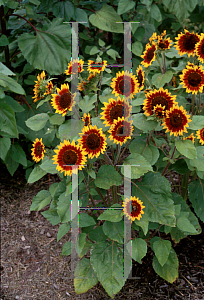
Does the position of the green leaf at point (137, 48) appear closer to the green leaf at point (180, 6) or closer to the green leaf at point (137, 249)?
the green leaf at point (180, 6)

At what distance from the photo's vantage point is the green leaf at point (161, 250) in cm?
154

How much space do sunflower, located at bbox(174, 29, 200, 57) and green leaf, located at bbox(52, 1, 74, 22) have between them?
1064mm

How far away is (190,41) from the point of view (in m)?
1.61

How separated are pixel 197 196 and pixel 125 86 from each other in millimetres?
874

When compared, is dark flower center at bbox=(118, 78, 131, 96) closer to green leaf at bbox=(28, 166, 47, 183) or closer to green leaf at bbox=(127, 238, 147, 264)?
green leaf at bbox=(28, 166, 47, 183)

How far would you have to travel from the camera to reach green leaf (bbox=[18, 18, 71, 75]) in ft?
6.75

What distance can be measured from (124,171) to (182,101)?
0.69 metres

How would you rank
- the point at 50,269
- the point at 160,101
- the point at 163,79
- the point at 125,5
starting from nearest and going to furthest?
1. the point at 160,101
2. the point at 163,79
3. the point at 50,269
4. the point at 125,5

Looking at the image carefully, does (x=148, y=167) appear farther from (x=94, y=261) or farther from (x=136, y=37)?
(x=136, y=37)

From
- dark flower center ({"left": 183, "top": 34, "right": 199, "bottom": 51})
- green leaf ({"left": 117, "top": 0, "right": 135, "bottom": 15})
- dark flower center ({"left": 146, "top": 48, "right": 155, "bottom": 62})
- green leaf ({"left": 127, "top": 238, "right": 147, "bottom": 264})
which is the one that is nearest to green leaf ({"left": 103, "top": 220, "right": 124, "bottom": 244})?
green leaf ({"left": 127, "top": 238, "right": 147, "bottom": 264})

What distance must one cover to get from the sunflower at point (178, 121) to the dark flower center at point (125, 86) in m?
Answer: 0.24

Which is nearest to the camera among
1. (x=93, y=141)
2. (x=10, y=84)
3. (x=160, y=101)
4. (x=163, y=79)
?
(x=93, y=141)

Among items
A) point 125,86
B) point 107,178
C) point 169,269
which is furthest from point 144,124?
point 169,269

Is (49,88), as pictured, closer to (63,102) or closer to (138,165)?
(63,102)
